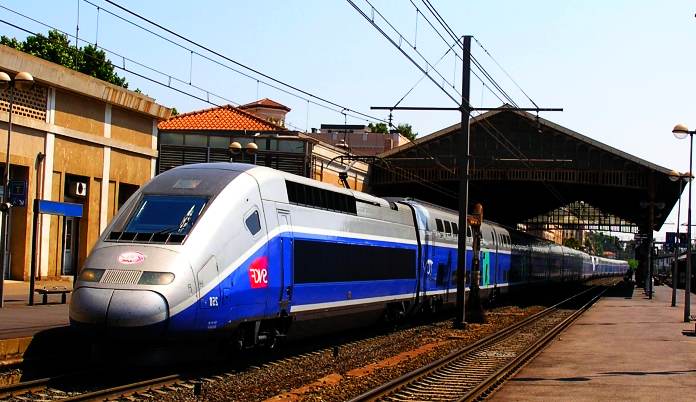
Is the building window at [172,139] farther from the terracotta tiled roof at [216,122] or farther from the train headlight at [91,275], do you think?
the train headlight at [91,275]

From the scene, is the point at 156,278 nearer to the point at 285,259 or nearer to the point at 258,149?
the point at 285,259

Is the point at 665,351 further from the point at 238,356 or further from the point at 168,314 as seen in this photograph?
the point at 168,314

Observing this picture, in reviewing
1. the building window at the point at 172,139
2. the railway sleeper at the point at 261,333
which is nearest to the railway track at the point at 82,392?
the railway sleeper at the point at 261,333

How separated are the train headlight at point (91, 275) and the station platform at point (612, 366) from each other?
5.95 metres

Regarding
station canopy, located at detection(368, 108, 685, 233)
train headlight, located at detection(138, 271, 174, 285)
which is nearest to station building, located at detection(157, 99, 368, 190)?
station canopy, located at detection(368, 108, 685, 233)

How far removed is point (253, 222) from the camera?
49.6 ft

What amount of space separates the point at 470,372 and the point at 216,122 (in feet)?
138

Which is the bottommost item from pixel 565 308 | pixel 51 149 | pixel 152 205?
pixel 565 308

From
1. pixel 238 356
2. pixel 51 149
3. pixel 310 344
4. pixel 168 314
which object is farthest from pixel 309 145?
pixel 168 314

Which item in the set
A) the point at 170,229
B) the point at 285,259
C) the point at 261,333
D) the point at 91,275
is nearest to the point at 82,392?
the point at 91,275

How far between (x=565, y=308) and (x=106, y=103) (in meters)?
21.9

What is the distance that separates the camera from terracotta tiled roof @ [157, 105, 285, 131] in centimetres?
5522

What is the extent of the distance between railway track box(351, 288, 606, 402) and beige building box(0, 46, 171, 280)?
15.5 m

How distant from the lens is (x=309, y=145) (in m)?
48.1
